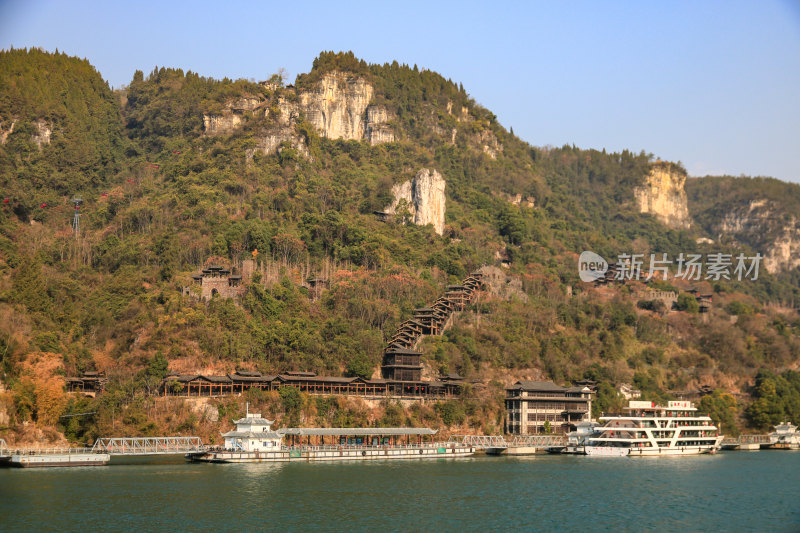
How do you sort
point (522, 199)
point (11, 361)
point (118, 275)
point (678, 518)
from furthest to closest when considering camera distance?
point (522, 199) < point (118, 275) < point (11, 361) < point (678, 518)

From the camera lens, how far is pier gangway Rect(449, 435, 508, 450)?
8519 cm

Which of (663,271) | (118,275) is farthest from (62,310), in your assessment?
(663,271)

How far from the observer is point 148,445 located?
72625 millimetres

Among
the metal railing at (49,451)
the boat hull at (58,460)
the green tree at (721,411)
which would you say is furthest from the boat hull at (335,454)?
the green tree at (721,411)

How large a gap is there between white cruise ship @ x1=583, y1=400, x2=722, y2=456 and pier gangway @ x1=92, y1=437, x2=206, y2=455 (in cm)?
3709

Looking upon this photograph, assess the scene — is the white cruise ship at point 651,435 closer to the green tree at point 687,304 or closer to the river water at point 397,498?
the river water at point 397,498

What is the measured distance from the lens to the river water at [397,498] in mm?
48625

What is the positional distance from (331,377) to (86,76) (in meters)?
83.2

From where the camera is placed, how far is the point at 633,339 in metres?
115

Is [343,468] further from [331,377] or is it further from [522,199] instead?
[522,199]

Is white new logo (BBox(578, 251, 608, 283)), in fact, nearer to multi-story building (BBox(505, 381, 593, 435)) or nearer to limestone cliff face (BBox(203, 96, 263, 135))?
multi-story building (BBox(505, 381, 593, 435))

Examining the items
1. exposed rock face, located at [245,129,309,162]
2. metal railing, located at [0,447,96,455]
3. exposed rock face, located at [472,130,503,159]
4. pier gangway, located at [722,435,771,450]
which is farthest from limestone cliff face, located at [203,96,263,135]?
pier gangway, located at [722,435,771,450]

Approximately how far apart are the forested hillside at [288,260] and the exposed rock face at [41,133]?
221 mm

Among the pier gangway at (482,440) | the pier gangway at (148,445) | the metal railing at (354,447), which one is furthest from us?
the pier gangway at (482,440)
